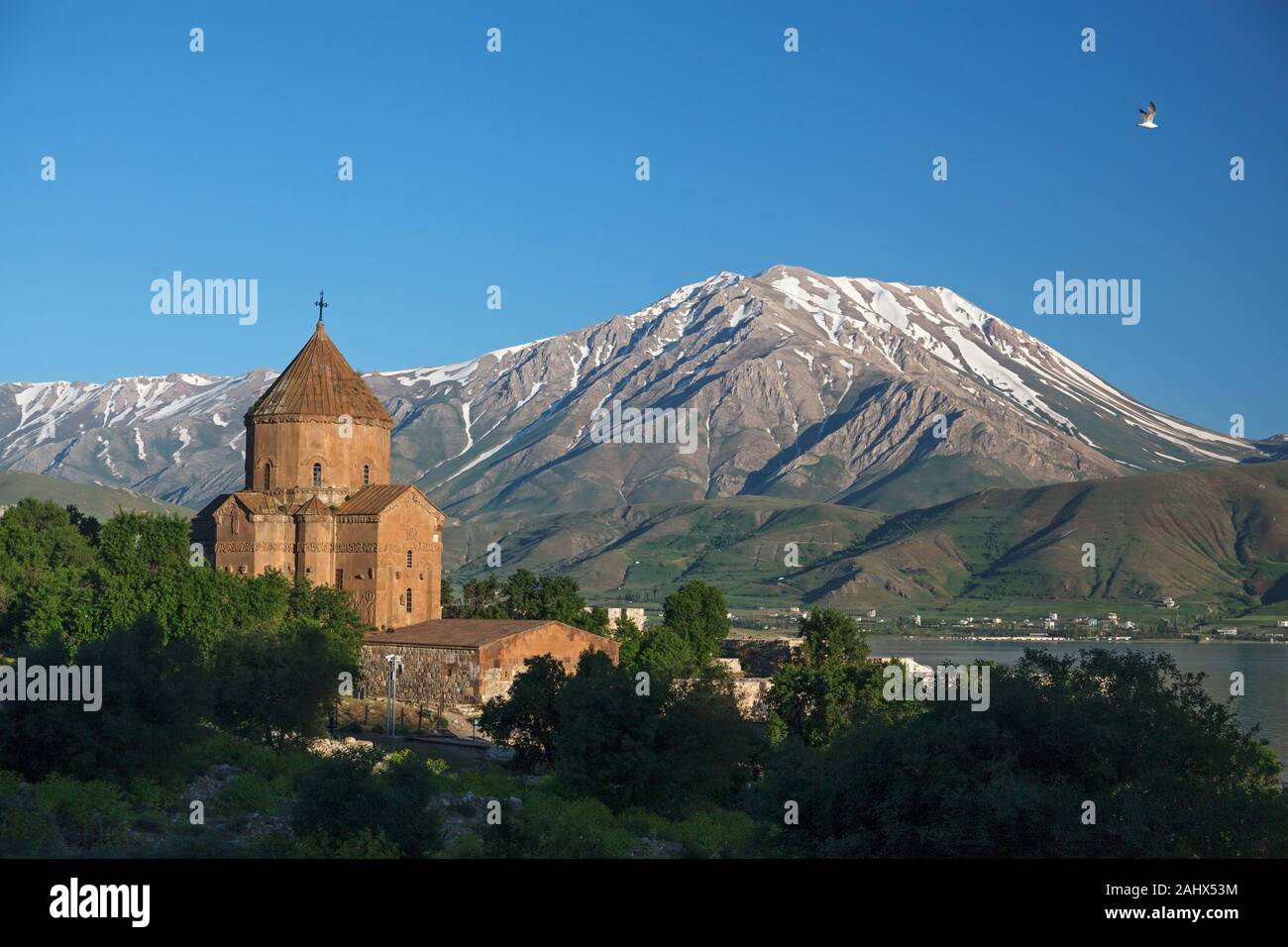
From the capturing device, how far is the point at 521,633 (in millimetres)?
66438

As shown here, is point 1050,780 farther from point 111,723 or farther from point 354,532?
point 354,532

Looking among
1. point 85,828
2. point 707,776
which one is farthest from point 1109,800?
point 85,828

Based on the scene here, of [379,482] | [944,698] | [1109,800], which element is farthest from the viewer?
[379,482]

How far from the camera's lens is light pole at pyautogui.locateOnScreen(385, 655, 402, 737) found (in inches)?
2322

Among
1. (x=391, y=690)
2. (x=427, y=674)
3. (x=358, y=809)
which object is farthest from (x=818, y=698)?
(x=358, y=809)

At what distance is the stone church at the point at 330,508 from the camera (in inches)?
2766

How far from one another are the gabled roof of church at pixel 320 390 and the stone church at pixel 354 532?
0.23 ft

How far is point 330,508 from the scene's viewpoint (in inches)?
2800

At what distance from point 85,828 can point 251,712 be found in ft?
57.8

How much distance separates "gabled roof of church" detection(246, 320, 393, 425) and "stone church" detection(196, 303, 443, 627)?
0.07 m

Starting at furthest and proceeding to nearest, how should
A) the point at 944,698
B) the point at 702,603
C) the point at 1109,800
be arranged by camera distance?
the point at 702,603 → the point at 944,698 → the point at 1109,800

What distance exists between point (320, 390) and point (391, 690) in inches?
744

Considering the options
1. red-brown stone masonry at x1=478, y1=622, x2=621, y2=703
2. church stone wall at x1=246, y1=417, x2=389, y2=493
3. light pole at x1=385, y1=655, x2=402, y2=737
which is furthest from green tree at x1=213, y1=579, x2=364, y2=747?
church stone wall at x1=246, y1=417, x2=389, y2=493
